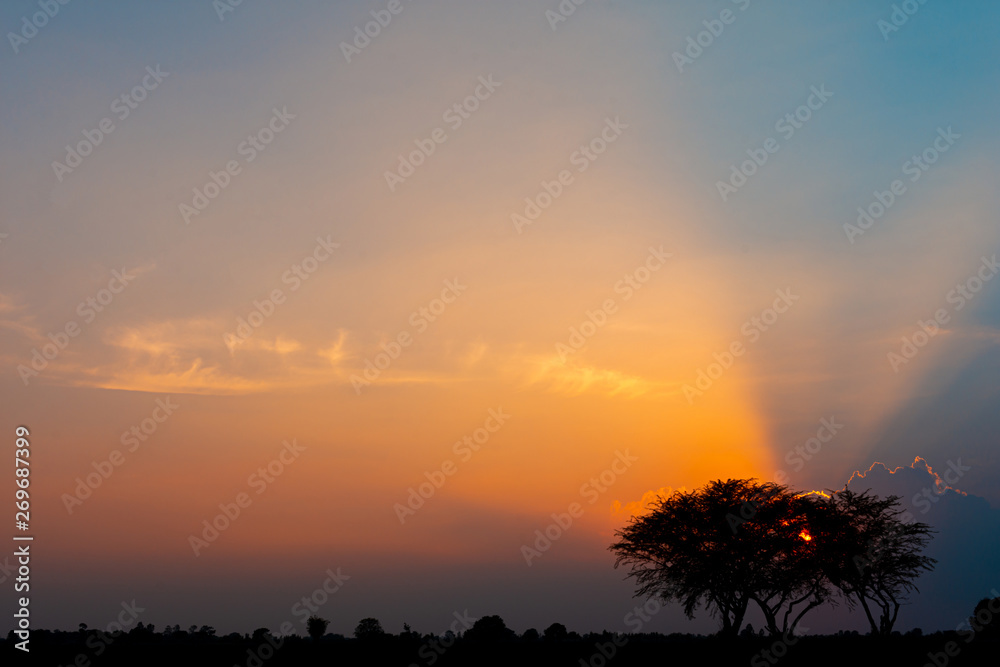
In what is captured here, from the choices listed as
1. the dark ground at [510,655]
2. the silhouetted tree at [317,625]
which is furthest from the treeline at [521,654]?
the silhouetted tree at [317,625]

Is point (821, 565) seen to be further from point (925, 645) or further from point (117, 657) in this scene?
point (117, 657)

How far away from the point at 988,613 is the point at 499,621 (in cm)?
5915

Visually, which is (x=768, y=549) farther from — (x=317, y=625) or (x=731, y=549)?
(x=317, y=625)

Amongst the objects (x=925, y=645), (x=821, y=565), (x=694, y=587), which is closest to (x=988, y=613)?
(x=821, y=565)

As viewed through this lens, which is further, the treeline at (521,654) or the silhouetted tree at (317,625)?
the silhouetted tree at (317,625)

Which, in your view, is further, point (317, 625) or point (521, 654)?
point (317, 625)

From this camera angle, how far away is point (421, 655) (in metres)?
45.7

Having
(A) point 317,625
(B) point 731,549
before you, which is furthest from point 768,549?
(A) point 317,625

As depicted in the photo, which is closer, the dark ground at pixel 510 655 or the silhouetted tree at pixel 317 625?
the dark ground at pixel 510 655

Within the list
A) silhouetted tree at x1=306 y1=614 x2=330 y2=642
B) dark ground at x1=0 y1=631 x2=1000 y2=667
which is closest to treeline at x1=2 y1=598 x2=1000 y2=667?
dark ground at x1=0 y1=631 x2=1000 y2=667

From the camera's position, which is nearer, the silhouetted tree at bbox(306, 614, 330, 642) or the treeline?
the treeline

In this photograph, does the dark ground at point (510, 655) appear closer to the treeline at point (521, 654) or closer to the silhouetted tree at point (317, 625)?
the treeline at point (521, 654)

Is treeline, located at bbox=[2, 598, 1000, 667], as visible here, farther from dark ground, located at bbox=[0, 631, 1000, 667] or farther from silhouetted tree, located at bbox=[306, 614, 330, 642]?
silhouetted tree, located at bbox=[306, 614, 330, 642]

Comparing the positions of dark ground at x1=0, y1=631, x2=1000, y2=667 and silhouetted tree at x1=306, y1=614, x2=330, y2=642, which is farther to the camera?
silhouetted tree at x1=306, y1=614, x2=330, y2=642
